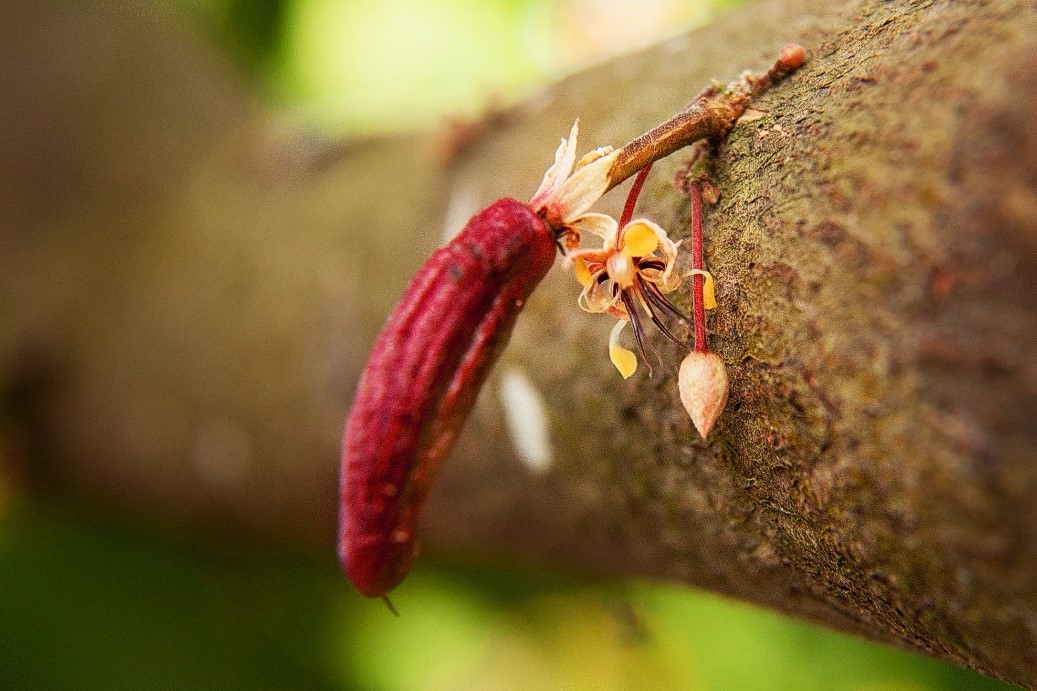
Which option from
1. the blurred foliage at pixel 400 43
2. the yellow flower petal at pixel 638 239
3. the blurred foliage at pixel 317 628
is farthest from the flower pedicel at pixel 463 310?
the blurred foliage at pixel 400 43

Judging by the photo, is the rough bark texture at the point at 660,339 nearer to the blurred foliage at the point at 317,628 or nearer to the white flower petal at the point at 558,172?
the white flower petal at the point at 558,172

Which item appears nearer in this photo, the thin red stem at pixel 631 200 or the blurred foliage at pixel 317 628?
the thin red stem at pixel 631 200

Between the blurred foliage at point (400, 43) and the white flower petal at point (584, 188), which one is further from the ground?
the blurred foliage at point (400, 43)

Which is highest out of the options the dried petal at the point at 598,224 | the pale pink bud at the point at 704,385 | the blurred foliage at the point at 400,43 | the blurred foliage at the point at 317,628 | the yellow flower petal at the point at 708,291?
the blurred foliage at the point at 400,43

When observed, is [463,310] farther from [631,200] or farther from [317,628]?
[317,628]

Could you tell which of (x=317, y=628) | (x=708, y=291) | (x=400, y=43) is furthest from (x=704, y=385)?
(x=400, y=43)

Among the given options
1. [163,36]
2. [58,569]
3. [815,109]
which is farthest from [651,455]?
[58,569]

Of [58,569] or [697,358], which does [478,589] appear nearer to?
[58,569]
